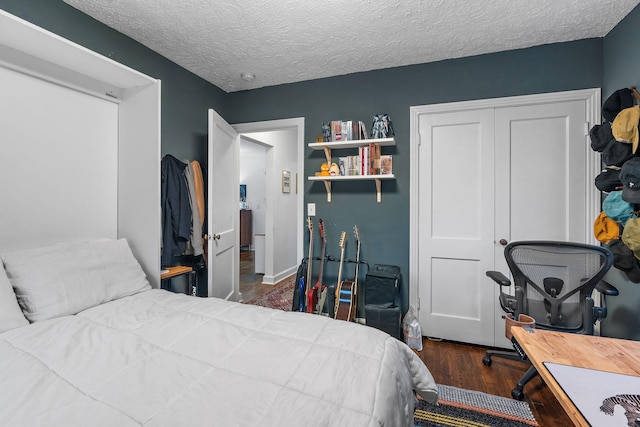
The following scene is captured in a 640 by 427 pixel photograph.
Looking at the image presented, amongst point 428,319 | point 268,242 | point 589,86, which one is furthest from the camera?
point 268,242

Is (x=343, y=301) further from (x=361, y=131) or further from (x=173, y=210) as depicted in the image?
(x=173, y=210)

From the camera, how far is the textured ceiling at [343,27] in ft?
6.18

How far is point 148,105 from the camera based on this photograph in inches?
83.3

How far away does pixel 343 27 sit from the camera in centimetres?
212

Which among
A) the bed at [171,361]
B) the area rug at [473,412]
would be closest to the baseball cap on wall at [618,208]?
the area rug at [473,412]

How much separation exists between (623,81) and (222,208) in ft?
11.1

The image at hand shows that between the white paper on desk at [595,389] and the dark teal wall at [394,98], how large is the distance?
190 centimetres

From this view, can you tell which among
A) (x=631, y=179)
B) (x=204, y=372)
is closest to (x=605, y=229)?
(x=631, y=179)

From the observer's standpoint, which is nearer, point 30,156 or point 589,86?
point 30,156

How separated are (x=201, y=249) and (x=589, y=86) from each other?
3.54m

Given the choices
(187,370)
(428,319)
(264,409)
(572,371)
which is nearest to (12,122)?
(187,370)

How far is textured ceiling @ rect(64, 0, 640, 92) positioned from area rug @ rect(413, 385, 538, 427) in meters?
2.51

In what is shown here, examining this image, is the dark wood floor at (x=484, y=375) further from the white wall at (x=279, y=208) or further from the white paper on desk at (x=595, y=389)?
the white wall at (x=279, y=208)

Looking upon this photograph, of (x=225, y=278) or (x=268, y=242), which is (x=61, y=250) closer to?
(x=225, y=278)
